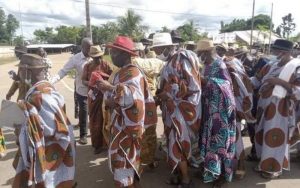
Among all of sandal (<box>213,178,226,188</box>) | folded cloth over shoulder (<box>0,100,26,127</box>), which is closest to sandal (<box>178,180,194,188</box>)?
sandal (<box>213,178,226,188</box>)

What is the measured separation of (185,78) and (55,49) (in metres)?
90.2

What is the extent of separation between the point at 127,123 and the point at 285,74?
2232mm

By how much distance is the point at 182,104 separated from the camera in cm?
465

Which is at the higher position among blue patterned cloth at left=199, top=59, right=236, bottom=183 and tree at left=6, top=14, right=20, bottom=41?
tree at left=6, top=14, right=20, bottom=41

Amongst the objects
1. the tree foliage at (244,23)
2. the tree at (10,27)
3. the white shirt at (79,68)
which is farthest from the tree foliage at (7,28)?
the white shirt at (79,68)

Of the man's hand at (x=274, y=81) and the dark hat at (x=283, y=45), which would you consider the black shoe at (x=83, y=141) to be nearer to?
the man's hand at (x=274, y=81)

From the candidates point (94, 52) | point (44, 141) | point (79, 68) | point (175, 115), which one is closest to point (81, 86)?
point (79, 68)

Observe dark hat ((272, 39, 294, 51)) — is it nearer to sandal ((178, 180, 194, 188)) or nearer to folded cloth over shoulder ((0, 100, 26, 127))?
sandal ((178, 180, 194, 188))

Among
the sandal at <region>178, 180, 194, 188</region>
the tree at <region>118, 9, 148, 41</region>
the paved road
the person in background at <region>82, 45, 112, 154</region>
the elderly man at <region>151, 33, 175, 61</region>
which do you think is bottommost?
the paved road

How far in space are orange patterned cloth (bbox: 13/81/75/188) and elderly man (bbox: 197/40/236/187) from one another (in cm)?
183

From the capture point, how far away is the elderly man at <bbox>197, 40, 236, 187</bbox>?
184 inches

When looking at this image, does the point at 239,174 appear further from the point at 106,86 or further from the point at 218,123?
the point at 106,86

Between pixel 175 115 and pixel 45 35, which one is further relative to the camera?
pixel 45 35

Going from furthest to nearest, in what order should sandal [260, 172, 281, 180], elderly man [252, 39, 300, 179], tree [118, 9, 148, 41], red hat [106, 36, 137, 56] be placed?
tree [118, 9, 148, 41], sandal [260, 172, 281, 180], elderly man [252, 39, 300, 179], red hat [106, 36, 137, 56]
